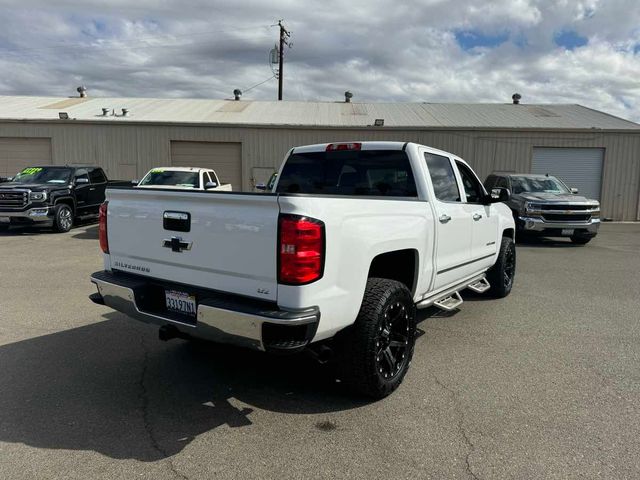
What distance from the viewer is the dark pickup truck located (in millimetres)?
12734

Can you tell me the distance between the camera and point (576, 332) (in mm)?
5402

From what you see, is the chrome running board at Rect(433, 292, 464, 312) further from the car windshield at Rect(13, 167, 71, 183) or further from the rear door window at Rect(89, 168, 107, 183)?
the rear door window at Rect(89, 168, 107, 183)

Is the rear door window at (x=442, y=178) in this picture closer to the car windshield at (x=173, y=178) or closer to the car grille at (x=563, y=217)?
the car grille at (x=563, y=217)

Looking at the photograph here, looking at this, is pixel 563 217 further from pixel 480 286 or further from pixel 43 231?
pixel 43 231

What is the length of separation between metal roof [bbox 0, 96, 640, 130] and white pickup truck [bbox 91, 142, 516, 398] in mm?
15916

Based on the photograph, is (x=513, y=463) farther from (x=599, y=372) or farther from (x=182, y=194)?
(x=182, y=194)

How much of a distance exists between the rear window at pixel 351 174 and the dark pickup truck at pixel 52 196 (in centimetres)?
1048

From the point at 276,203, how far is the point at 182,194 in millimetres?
868

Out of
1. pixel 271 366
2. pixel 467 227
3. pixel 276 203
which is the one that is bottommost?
pixel 271 366

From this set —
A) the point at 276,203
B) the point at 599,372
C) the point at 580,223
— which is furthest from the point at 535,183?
the point at 276,203

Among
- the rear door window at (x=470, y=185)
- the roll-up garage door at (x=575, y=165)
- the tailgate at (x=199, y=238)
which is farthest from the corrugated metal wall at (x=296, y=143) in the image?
the tailgate at (x=199, y=238)

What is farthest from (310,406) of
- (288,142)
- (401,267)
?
(288,142)

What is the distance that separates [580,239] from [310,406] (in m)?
12.1

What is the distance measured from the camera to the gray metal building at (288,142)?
1986 centimetres
